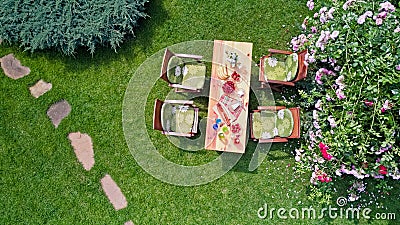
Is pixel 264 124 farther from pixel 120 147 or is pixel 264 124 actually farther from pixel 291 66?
pixel 120 147

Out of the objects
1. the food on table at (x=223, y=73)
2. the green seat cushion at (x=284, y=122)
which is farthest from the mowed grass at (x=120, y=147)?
the food on table at (x=223, y=73)

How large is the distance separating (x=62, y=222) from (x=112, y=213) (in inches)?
33.0

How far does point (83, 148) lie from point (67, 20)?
2.12m

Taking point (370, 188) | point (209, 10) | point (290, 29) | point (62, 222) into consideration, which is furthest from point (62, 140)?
point (370, 188)

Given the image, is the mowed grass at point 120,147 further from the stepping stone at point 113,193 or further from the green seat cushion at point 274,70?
the green seat cushion at point 274,70

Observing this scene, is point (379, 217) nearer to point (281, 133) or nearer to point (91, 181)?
point (281, 133)

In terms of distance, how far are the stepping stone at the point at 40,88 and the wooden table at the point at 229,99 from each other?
284 centimetres

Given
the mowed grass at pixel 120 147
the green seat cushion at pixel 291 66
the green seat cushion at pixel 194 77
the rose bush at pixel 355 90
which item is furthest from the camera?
the mowed grass at pixel 120 147

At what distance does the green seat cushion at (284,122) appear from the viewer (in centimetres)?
642

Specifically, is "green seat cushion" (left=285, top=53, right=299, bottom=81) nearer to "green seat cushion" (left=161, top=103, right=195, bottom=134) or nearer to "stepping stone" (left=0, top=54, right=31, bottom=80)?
"green seat cushion" (left=161, top=103, right=195, bottom=134)

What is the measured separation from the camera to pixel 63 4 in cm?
671

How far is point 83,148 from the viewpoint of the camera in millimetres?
6992

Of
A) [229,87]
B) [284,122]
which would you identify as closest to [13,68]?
[229,87]

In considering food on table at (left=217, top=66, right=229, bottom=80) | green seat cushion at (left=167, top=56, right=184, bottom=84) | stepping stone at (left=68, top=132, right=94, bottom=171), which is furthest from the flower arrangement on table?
stepping stone at (left=68, top=132, right=94, bottom=171)
